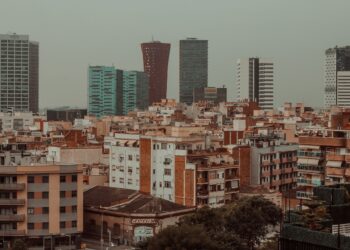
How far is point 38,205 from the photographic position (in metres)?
46.9

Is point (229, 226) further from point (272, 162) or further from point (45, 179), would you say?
point (272, 162)

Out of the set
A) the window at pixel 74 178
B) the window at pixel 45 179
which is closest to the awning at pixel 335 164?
the window at pixel 74 178

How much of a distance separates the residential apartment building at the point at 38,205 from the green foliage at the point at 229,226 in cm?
834

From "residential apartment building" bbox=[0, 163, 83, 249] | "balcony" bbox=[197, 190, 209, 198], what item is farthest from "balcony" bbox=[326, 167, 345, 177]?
"residential apartment building" bbox=[0, 163, 83, 249]

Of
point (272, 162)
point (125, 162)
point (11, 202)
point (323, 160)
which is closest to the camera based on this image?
point (11, 202)

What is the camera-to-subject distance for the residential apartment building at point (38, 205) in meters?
46.5

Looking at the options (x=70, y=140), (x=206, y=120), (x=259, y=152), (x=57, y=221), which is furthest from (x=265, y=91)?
(x=57, y=221)

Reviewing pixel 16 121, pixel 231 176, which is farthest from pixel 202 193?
pixel 16 121

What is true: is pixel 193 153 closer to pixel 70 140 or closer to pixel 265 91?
pixel 70 140

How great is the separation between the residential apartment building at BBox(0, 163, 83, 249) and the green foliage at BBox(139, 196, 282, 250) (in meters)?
8.34

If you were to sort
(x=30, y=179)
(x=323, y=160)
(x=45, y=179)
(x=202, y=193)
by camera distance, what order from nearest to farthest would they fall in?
(x=30, y=179)
(x=45, y=179)
(x=323, y=160)
(x=202, y=193)

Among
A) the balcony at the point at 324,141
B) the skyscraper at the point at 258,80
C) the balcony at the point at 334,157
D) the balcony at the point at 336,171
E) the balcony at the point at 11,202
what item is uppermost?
the skyscraper at the point at 258,80

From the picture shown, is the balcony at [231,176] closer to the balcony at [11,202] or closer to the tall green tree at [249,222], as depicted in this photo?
the tall green tree at [249,222]

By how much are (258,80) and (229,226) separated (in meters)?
156
